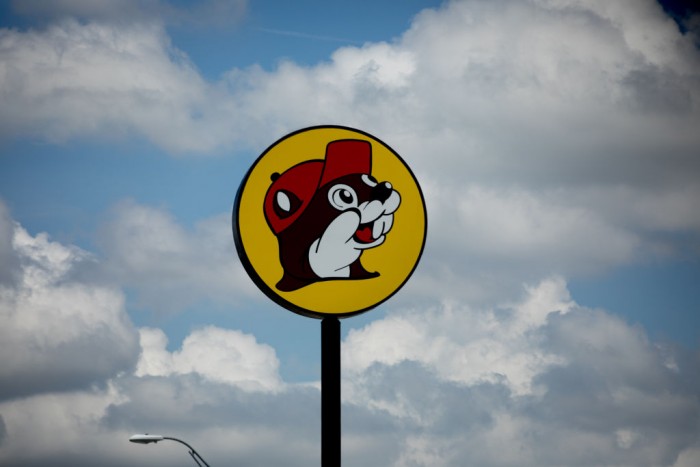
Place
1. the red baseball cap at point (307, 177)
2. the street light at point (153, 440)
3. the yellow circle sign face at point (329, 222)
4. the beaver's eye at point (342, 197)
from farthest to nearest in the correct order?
the street light at point (153, 440) < the beaver's eye at point (342, 197) < the red baseball cap at point (307, 177) < the yellow circle sign face at point (329, 222)

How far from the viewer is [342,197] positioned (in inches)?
388

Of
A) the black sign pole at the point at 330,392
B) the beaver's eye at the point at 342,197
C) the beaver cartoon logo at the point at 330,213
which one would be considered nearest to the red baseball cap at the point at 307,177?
the beaver cartoon logo at the point at 330,213

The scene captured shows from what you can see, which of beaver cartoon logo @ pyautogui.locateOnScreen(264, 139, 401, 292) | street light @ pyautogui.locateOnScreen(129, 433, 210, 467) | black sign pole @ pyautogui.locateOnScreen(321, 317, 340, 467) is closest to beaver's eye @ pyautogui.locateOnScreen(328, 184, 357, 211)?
beaver cartoon logo @ pyautogui.locateOnScreen(264, 139, 401, 292)

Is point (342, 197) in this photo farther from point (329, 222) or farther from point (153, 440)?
point (153, 440)

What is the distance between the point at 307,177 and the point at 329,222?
522 mm

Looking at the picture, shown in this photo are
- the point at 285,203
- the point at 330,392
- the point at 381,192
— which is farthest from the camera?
the point at 381,192

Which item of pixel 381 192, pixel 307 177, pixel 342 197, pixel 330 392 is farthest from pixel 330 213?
pixel 330 392

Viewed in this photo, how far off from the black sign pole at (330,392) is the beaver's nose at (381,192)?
1.32 meters

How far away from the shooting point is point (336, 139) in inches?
394

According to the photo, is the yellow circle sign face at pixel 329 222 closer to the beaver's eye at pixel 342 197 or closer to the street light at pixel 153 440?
the beaver's eye at pixel 342 197

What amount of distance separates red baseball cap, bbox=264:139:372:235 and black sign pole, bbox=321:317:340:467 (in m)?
1.15

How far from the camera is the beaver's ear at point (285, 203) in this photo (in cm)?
970

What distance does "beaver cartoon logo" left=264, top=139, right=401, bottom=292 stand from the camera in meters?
9.66

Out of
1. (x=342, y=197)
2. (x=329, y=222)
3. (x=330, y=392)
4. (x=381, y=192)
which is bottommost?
(x=330, y=392)
